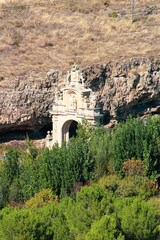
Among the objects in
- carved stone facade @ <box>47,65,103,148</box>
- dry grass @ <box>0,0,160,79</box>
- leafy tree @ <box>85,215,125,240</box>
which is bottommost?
leafy tree @ <box>85,215,125,240</box>

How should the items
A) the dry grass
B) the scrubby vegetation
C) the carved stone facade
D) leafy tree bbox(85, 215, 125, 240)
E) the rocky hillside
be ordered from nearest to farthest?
1. leafy tree bbox(85, 215, 125, 240)
2. the scrubby vegetation
3. the carved stone facade
4. the rocky hillside
5. the dry grass

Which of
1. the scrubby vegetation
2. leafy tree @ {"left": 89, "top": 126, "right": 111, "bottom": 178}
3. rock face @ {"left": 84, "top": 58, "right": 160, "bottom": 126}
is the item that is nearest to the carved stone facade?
the scrubby vegetation

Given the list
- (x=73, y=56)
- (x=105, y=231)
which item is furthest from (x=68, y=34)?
(x=105, y=231)

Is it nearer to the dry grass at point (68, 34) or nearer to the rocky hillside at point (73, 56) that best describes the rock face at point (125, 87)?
the rocky hillside at point (73, 56)

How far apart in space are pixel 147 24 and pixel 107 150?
32565 millimetres

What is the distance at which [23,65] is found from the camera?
45906mm

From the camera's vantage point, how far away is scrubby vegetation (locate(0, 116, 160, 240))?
1900 cm

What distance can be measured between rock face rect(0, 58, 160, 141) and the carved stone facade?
249 inches

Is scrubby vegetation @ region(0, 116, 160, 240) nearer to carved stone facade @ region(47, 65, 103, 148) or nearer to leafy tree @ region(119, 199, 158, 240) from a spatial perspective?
leafy tree @ region(119, 199, 158, 240)

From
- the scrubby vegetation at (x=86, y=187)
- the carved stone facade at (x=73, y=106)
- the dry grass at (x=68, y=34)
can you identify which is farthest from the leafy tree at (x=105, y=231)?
the dry grass at (x=68, y=34)

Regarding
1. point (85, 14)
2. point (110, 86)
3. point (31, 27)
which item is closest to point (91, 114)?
point (110, 86)

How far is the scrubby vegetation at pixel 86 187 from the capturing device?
1900 centimetres

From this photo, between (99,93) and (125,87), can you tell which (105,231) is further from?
(125,87)

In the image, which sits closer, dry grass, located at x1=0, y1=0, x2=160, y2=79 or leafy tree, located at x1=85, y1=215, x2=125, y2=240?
leafy tree, located at x1=85, y1=215, x2=125, y2=240
